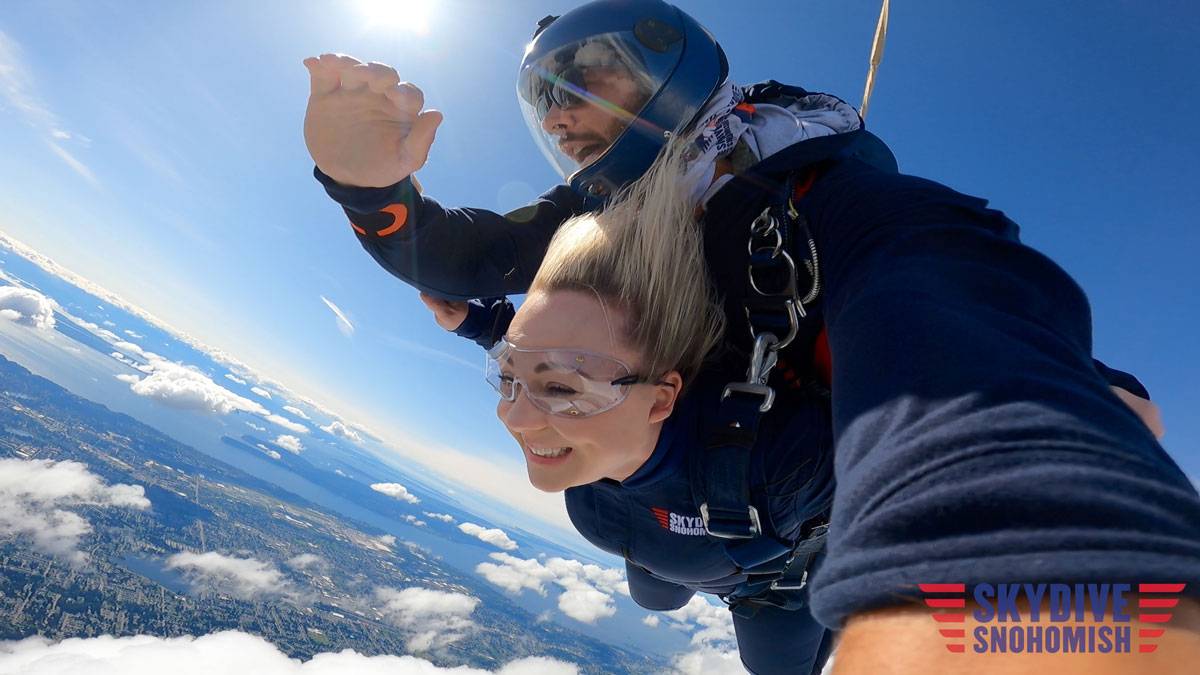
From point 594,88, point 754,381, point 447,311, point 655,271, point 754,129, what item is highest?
point 594,88

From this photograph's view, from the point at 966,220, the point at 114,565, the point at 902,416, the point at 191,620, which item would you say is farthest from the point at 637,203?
the point at 114,565

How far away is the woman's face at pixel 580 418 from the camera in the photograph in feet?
4.80

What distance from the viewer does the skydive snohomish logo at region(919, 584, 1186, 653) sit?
376mm

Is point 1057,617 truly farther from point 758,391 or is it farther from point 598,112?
point 598,112

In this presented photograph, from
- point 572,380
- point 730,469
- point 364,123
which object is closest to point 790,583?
point 730,469

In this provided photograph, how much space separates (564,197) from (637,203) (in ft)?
2.08

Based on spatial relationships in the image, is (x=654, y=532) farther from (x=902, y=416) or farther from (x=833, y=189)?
(x=902, y=416)

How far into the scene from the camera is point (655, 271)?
1438mm

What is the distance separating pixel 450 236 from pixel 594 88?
72 centimetres

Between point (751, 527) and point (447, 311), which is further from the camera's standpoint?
point (447, 311)

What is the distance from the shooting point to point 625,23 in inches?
70.2

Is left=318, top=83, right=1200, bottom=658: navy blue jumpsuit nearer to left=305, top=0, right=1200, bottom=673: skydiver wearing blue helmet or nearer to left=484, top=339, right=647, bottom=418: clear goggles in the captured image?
left=305, top=0, right=1200, bottom=673: skydiver wearing blue helmet

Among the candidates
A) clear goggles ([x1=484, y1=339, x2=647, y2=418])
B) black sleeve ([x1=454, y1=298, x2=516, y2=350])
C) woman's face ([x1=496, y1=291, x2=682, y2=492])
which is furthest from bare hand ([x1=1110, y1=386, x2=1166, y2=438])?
black sleeve ([x1=454, y1=298, x2=516, y2=350])

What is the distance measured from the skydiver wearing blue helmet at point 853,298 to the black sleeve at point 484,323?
422mm
